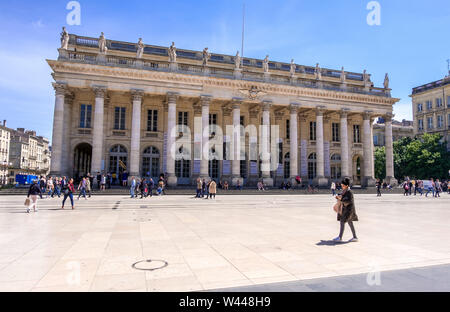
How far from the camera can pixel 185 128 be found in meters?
35.0

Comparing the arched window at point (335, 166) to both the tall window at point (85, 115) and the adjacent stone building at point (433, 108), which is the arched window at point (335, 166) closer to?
the adjacent stone building at point (433, 108)

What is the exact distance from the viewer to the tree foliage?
4672cm

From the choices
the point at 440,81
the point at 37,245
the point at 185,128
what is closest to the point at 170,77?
the point at 185,128

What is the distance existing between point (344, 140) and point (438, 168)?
71.8ft

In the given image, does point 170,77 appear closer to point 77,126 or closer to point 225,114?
point 225,114

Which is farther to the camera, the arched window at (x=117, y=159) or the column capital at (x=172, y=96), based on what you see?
the arched window at (x=117, y=159)

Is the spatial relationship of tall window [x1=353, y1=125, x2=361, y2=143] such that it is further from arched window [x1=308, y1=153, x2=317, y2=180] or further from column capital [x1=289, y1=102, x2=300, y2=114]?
column capital [x1=289, y1=102, x2=300, y2=114]

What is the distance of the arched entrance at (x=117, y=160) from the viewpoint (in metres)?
32.9

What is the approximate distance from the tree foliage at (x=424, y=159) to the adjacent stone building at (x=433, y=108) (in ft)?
15.1

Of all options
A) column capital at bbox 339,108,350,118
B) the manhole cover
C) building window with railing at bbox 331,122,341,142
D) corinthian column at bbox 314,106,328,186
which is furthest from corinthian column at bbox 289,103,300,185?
the manhole cover

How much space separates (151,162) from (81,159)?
848 cm

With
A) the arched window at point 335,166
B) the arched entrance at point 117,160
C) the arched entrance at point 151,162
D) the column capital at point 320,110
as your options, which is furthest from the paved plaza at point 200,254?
the arched window at point 335,166

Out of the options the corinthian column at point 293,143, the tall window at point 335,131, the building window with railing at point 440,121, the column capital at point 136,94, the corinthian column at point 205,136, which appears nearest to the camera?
the column capital at point 136,94

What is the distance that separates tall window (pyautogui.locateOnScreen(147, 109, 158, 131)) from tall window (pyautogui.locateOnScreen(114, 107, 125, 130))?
281 centimetres
